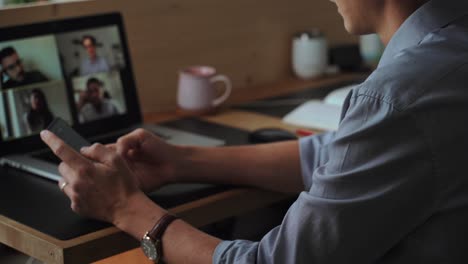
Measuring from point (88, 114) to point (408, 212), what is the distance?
94 centimetres

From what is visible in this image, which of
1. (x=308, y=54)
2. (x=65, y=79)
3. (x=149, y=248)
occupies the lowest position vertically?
(x=149, y=248)

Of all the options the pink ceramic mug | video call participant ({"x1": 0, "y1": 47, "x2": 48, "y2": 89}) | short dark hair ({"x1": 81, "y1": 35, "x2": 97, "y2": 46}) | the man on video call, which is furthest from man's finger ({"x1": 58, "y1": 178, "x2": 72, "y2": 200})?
the pink ceramic mug

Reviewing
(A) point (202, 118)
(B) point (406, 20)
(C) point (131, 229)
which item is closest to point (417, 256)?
(B) point (406, 20)

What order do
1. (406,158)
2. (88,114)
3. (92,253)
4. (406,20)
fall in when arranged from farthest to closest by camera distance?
(88,114) < (92,253) < (406,20) < (406,158)

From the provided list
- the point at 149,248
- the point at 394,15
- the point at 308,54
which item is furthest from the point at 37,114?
the point at 308,54

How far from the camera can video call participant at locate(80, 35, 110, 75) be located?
1781mm

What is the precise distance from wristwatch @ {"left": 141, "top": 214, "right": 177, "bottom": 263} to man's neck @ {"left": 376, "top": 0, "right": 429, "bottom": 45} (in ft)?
1.44

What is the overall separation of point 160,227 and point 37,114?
57 centimetres

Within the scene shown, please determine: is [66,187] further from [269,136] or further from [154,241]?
[269,136]

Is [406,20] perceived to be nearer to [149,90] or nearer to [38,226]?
[38,226]

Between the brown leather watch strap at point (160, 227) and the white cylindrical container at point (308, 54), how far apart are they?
1260 mm

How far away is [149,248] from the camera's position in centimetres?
124

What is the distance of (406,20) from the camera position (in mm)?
1146

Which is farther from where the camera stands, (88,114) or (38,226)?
(88,114)
